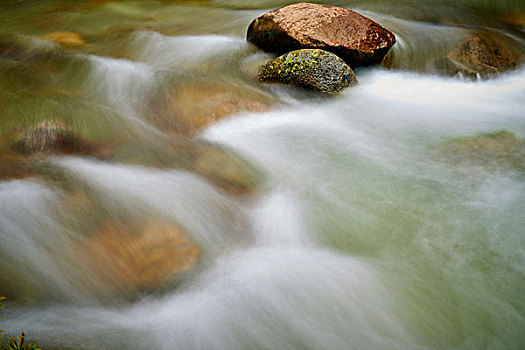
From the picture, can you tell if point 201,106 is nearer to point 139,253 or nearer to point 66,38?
point 139,253

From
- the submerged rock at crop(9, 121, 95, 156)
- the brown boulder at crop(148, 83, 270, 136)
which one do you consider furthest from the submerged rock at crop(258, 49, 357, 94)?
the submerged rock at crop(9, 121, 95, 156)

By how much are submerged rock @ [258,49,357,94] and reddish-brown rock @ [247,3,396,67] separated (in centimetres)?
33

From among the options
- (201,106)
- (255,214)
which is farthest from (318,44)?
(255,214)

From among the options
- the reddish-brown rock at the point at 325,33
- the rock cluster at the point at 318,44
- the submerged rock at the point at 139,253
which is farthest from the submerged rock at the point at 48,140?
the reddish-brown rock at the point at 325,33

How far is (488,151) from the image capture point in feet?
13.3

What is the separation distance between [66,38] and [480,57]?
6428mm

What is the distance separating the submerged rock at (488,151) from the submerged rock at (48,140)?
3401mm

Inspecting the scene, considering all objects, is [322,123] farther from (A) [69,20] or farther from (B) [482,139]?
(A) [69,20]

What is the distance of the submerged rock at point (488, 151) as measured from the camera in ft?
12.6

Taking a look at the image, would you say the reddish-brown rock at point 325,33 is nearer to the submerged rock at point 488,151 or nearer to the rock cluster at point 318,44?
the rock cluster at point 318,44

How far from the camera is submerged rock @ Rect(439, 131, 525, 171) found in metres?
3.83

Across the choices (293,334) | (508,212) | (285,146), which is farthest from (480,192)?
(293,334)

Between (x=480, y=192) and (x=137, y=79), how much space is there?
4.08 metres

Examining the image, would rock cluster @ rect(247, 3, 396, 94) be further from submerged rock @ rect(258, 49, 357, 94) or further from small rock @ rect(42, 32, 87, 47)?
small rock @ rect(42, 32, 87, 47)
